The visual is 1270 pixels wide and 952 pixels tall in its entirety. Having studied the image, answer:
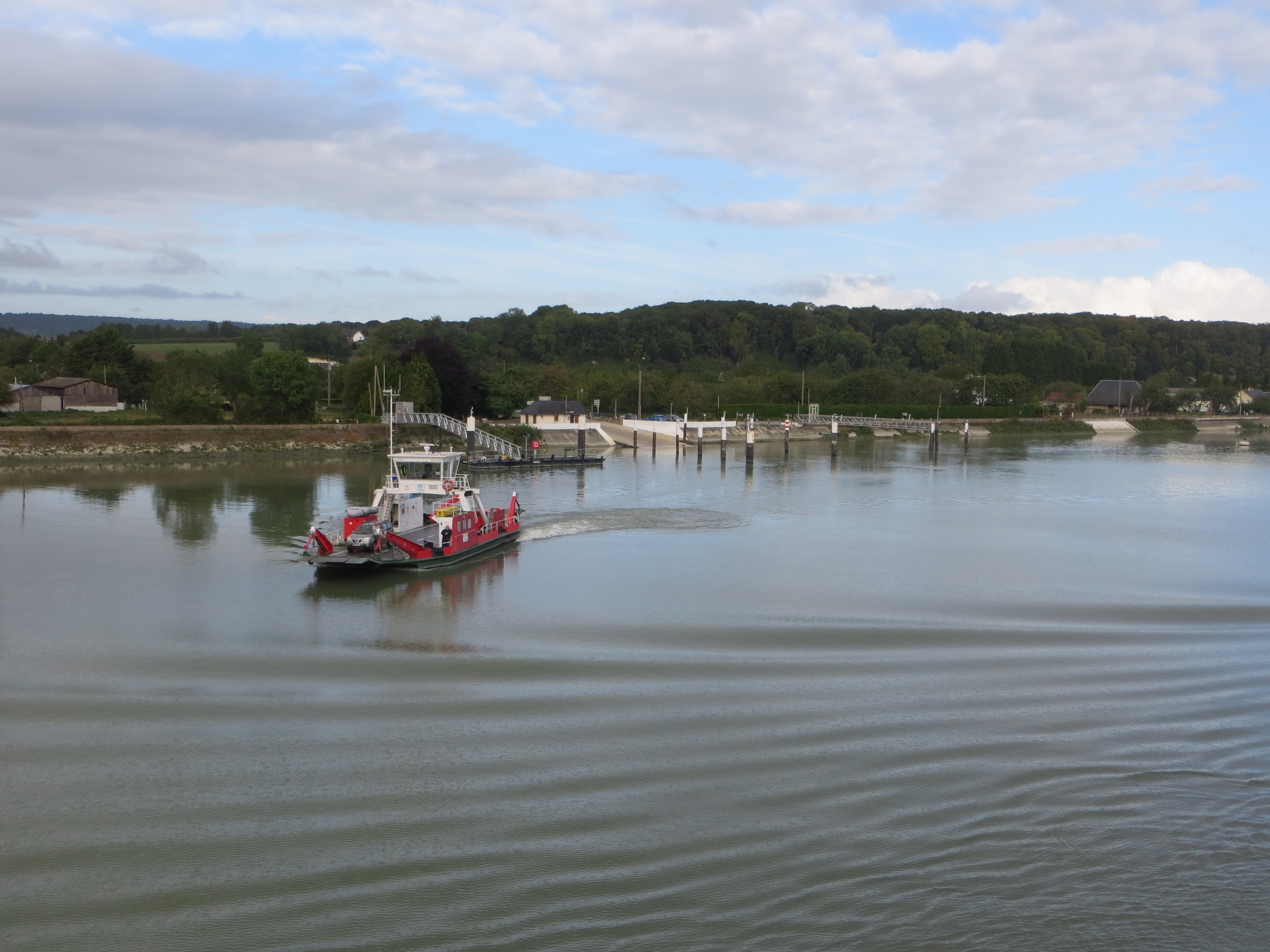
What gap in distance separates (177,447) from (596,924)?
44572mm

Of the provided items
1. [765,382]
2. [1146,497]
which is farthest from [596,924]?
[765,382]

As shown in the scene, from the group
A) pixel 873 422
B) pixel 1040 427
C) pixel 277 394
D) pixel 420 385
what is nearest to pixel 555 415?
→ pixel 420 385

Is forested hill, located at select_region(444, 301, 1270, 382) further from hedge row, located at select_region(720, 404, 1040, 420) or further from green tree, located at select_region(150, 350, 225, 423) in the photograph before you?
green tree, located at select_region(150, 350, 225, 423)

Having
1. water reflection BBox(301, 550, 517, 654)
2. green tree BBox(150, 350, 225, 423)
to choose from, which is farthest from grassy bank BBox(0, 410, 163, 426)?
water reflection BBox(301, 550, 517, 654)

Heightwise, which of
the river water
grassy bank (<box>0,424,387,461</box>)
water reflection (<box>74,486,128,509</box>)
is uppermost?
grassy bank (<box>0,424,387,461</box>)

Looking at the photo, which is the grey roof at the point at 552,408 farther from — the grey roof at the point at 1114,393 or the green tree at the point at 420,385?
the grey roof at the point at 1114,393

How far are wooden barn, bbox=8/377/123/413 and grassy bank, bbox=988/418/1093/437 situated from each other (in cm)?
6578

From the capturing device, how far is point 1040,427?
89.9 meters

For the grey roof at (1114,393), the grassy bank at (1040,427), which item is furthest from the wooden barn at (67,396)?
the grey roof at (1114,393)

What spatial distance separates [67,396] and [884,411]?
60016 mm

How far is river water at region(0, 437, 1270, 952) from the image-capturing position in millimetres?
7586

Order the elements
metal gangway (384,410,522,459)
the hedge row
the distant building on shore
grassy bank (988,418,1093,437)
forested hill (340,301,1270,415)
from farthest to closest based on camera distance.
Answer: the distant building on shore < forested hill (340,301,1270,415) < grassy bank (988,418,1093,437) < the hedge row < metal gangway (384,410,522,459)

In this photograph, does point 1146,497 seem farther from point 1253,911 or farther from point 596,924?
point 596,924

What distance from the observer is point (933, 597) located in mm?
18688
